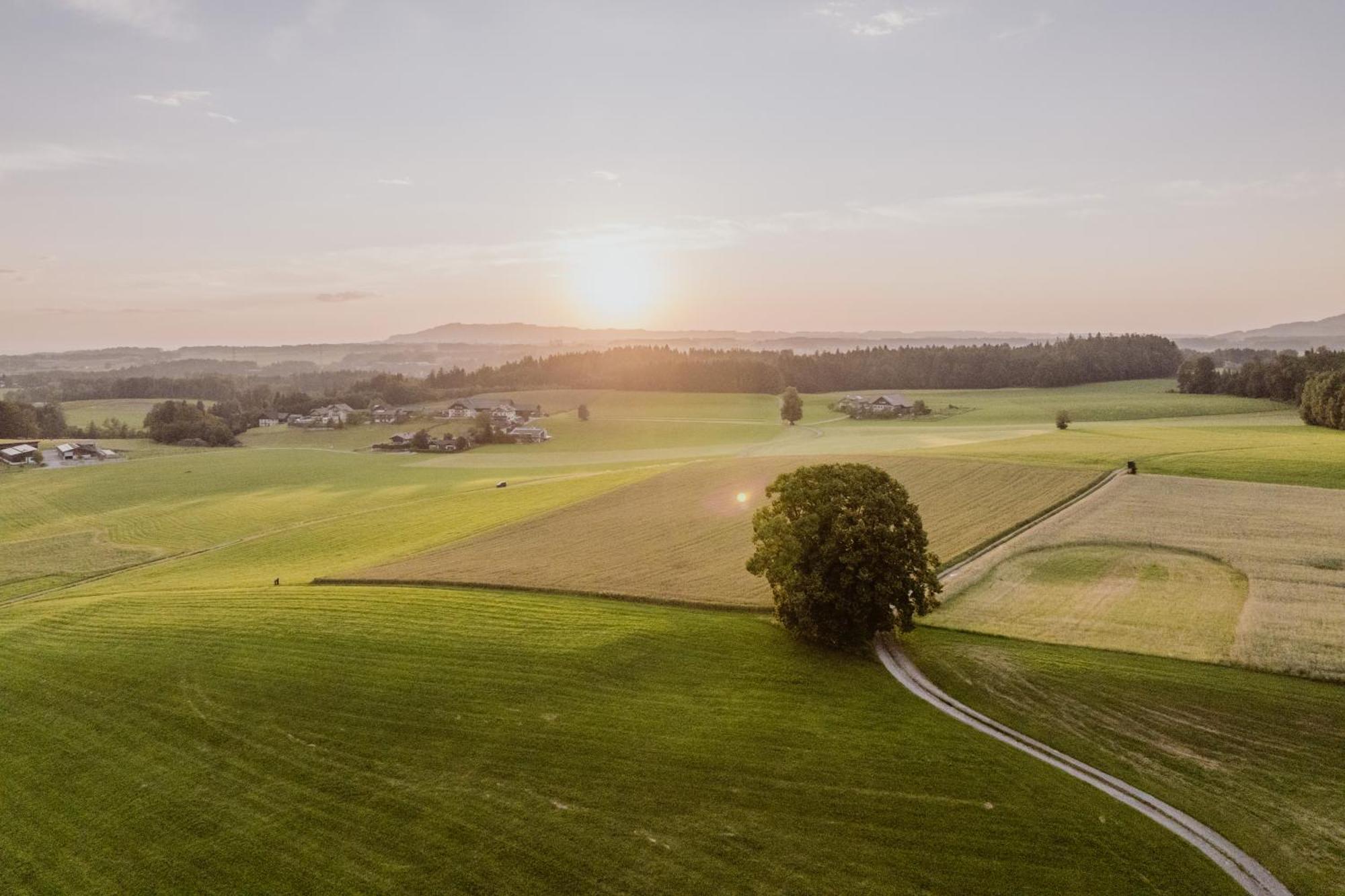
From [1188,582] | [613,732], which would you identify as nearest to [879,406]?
[1188,582]

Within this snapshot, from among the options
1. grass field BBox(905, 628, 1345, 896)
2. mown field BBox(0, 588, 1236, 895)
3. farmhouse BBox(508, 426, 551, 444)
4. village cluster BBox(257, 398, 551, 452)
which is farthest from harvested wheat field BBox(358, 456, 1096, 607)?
village cluster BBox(257, 398, 551, 452)

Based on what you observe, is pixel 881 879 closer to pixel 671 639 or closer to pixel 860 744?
pixel 860 744

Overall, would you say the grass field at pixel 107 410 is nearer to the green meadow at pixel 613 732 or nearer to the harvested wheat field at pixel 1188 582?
the green meadow at pixel 613 732

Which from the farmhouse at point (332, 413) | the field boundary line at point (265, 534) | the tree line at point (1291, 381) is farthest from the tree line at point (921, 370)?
the field boundary line at point (265, 534)

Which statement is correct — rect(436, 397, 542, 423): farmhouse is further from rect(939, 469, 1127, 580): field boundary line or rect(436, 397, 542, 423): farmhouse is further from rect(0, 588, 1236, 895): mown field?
rect(0, 588, 1236, 895): mown field

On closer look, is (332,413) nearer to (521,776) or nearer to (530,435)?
(530,435)
